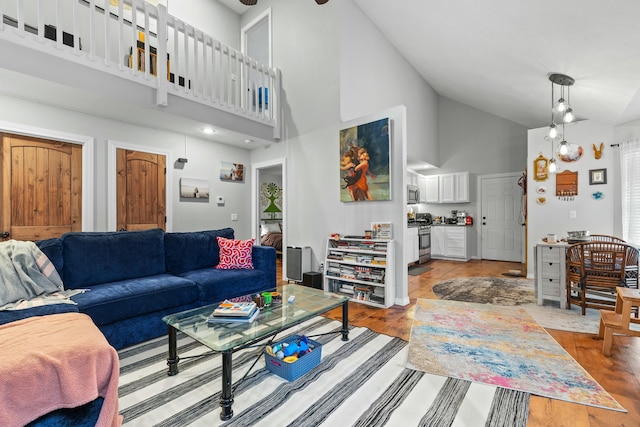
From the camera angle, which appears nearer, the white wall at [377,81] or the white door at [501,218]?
the white wall at [377,81]

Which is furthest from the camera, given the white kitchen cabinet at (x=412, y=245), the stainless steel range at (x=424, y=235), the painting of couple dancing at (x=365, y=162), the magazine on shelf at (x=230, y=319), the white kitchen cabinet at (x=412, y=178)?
the white kitchen cabinet at (x=412, y=178)

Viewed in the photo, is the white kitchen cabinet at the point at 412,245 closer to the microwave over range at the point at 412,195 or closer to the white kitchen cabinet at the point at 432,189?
the microwave over range at the point at 412,195

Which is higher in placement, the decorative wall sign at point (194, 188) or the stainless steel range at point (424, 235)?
the decorative wall sign at point (194, 188)

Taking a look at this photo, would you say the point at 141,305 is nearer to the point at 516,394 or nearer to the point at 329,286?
the point at 329,286

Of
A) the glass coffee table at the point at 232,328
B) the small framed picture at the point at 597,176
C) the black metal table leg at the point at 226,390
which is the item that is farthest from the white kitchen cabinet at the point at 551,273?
the black metal table leg at the point at 226,390

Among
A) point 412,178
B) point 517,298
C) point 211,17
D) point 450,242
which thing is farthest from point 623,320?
point 211,17

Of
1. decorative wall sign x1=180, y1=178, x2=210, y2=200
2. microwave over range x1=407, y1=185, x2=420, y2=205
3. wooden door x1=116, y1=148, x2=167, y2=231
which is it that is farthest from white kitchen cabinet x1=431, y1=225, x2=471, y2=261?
wooden door x1=116, y1=148, x2=167, y2=231

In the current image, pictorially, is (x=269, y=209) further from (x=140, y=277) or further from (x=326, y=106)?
(x=140, y=277)

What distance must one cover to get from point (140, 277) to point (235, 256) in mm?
1002

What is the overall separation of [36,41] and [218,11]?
3684 mm

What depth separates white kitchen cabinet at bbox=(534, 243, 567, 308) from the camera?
135 inches

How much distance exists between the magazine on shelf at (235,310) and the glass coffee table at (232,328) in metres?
0.07

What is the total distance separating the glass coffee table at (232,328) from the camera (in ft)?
5.40

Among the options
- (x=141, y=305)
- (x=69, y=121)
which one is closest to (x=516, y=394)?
(x=141, y=305)
